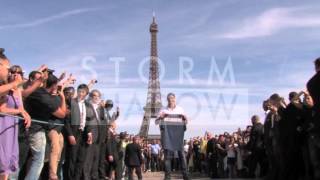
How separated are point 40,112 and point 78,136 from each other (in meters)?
1.74

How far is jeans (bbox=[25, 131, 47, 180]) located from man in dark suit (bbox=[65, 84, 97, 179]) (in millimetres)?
1661

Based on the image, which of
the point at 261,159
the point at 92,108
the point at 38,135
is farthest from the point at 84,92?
the point at 261,159

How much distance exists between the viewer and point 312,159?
8.02 meters

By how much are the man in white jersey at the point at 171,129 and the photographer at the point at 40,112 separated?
8.69ft

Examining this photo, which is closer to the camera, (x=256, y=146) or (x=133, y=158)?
(x=256, y=146)

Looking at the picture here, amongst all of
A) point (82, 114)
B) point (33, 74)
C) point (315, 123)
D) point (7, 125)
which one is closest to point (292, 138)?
point (315, 123)

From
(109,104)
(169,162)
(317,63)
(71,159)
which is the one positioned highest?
(317,63)

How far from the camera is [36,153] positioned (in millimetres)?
7488

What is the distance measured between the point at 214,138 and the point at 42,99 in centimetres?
1232

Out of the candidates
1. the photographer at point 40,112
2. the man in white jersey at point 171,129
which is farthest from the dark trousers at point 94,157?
the photographer at point 40,112

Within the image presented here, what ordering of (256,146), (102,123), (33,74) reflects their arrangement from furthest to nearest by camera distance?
(256,146) < (102,123) < (33,74)

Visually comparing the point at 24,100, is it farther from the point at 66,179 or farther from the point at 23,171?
the point at 66,179

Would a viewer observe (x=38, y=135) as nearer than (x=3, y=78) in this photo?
No

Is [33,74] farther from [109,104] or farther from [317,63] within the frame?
[109,104]
